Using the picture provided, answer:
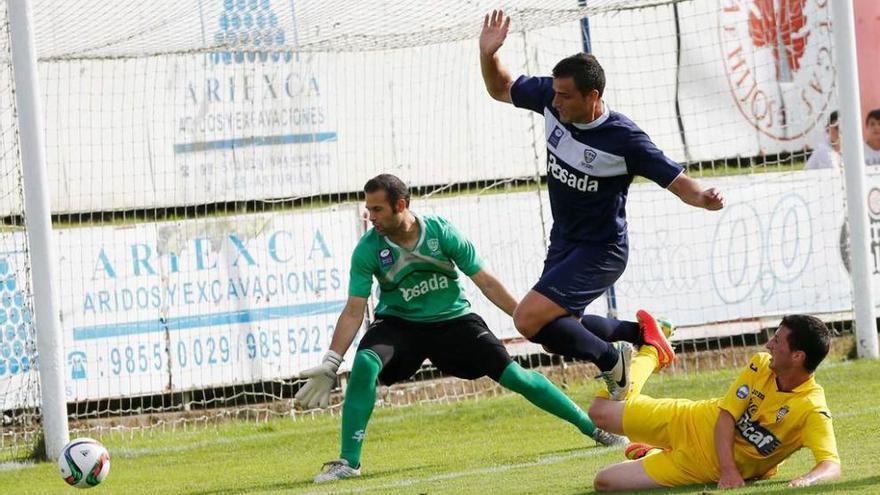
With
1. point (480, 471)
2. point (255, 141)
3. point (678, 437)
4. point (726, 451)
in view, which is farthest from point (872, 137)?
point (726, 451)

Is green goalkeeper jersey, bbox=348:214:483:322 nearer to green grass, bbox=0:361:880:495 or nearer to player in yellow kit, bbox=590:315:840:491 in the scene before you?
green grass, bbox=0:361:880:495

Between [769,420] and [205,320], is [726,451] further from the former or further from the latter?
[205,320]

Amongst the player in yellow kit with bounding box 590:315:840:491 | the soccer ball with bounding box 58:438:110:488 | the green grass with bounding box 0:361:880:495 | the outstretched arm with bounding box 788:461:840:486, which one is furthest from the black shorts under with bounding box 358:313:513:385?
the outstretched arm with bounding box 788:461:840:486

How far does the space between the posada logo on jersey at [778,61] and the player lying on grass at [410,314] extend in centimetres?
763

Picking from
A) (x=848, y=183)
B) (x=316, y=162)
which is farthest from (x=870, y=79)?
(x=316, y=162)

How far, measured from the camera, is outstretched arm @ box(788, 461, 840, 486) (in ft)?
22.2

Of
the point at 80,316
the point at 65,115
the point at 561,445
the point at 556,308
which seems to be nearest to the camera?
the point at 556,308

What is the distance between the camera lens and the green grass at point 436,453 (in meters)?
8.09

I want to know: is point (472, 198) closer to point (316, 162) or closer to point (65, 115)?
point (316, 162)

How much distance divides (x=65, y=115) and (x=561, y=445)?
19.7ft

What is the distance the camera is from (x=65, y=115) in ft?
43.9

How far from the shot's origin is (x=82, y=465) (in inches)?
334

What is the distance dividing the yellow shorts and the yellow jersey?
13 cm

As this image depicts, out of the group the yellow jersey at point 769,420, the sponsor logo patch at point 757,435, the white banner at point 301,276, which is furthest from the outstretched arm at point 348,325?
the white banner at point 301,276
